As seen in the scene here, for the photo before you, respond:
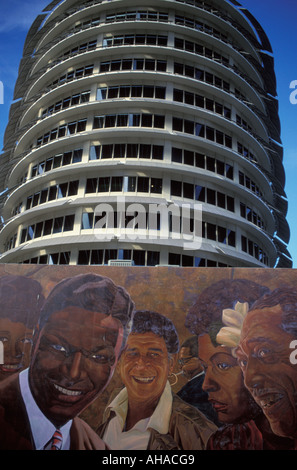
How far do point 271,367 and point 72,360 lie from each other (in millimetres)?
7151

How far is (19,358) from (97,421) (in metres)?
3.67

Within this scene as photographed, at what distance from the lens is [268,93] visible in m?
39.4

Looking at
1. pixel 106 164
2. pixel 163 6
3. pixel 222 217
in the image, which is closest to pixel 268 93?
pixel 163 6

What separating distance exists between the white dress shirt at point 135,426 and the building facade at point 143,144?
1135 centimetres

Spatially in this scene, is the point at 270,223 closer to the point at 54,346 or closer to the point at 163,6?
the point at 163,6

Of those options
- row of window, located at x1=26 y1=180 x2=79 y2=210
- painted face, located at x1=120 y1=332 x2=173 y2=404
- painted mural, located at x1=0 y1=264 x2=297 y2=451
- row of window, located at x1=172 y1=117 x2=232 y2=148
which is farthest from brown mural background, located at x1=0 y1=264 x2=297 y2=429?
row of window, located at x1=172 y1=117 x2=232 y2=148

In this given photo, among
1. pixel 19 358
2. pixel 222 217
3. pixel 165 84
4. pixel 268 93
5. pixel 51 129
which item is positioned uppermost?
pixel 268 93

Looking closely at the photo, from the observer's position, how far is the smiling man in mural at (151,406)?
564 inches

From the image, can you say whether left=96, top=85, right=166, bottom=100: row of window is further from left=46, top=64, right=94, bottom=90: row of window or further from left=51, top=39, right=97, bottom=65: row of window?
left=51, top=39, right=97, bottom=65: row of window

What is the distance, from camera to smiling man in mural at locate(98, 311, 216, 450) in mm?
14336

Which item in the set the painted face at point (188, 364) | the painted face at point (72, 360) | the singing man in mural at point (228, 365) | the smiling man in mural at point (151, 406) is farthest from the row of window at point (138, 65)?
the painted face at point (188, 364)

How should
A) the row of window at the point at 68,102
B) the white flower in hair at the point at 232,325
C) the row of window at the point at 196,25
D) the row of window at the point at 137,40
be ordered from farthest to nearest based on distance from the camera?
the row of window at the point at 196,25
the row of window at the point at 137,40
the row of window at the point at 68,102
the white flower in hair at the point at 232,325

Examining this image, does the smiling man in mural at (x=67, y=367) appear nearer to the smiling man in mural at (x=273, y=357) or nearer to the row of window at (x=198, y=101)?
the smiling man in mural at (x=273, y=357)
